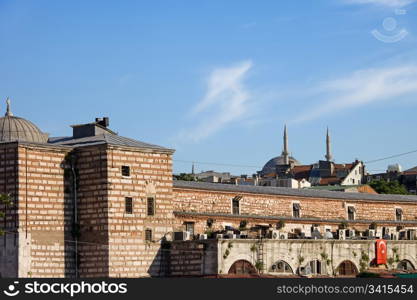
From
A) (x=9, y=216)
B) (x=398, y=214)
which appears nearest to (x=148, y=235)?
(x=9, y=216)

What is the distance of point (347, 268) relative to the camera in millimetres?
71875

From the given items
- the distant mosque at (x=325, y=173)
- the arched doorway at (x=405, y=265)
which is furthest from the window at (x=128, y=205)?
the distant mosque at (x=325, y=173)

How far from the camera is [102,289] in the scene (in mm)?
44344

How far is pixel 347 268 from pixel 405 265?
585 centimetres

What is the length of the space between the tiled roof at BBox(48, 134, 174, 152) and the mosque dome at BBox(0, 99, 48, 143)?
1163mm

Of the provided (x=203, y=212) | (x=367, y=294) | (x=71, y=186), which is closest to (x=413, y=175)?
(x=203, y=212)

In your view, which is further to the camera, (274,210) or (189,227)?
(274,210)

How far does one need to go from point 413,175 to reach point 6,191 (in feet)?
330

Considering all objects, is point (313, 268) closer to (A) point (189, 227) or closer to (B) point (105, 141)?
(A) point (189, 227)

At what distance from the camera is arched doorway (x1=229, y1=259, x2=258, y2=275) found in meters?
65.2

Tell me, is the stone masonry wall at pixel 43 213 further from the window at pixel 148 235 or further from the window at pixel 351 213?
the window at pixel 351 213

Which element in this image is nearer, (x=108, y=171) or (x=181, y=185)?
(x=108, y=171)

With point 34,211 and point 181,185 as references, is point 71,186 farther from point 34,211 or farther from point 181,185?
point 181,185

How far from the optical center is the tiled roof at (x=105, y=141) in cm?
6588
